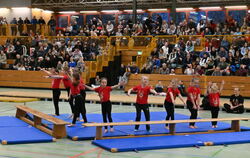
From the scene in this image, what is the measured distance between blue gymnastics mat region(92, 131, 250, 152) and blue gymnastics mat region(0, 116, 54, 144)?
1.47 m

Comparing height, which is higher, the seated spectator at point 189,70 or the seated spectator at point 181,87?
the seated spectator at point 189,70

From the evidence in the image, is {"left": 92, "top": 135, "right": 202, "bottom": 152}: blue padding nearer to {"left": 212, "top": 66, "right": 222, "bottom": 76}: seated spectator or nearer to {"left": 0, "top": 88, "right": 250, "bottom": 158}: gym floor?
{"left": 0, "top": 88, "right": 250, "bottom": 158}: gym floor

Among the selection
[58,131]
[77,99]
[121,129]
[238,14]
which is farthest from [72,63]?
[238,14]

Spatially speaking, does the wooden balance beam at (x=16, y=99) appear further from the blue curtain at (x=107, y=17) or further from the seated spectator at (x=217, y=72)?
the blue curtain at (x=107, y=17)

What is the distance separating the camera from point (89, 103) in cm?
1891

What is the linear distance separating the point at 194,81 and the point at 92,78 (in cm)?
1259

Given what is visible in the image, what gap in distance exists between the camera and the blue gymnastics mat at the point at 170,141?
9.45 m

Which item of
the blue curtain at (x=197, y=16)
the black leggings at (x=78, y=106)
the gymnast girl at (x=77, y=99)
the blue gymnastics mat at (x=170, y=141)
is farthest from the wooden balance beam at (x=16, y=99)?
the blue curtain at (x=197, y=16)

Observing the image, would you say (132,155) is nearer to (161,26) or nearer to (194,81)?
(194,81)

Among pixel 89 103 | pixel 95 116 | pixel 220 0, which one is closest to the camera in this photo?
pixel 95 116

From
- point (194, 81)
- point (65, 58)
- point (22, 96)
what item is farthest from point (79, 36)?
point (194, 81)

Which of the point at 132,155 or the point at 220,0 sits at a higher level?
the point at 220,0

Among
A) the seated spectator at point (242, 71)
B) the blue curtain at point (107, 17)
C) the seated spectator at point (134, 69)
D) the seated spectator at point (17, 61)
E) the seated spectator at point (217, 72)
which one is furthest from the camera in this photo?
the blue curtain at point (107, 17)

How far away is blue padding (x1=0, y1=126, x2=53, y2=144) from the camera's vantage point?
9.98 metres
